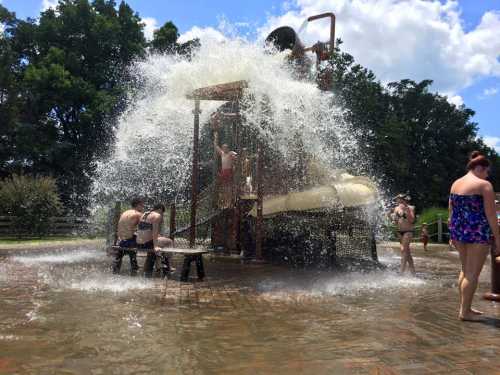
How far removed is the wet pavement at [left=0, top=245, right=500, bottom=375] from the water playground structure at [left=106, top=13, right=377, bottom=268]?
2.07 m

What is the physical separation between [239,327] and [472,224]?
2549 mm

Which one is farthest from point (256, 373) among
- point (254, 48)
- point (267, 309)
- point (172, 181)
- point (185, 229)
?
point (172, 181)

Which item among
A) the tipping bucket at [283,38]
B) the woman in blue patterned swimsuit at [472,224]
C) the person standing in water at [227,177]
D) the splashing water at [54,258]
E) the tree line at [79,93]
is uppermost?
the tree line at [79,93]

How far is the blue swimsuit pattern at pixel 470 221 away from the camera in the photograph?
5.05 m

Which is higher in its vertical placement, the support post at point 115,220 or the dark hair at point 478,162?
the dark hair at point 478,162

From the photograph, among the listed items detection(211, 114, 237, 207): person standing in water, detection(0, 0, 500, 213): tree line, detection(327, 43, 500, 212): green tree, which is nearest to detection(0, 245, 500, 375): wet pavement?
detection(211, 114, 237, 207): person standing in water

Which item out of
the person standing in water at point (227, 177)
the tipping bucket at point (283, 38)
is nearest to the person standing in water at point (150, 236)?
the person standing in water at point (227, 177)

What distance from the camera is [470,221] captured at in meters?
5.10

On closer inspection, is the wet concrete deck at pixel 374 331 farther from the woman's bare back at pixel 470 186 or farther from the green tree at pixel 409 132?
the green tree at pixel 409 132

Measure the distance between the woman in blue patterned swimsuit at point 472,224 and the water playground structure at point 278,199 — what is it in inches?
180

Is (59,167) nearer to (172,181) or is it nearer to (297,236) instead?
(172,181)

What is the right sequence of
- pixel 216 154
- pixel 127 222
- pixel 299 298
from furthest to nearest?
pixel 216 154
pixel 127 222
pixel 299 298

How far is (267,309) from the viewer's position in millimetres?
5762

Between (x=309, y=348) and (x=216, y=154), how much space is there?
8.60 m
